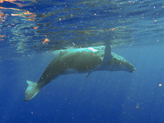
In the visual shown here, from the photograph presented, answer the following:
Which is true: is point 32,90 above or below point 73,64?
below

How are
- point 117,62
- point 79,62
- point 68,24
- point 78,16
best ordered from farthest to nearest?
point 68,24
point 78,16
point 117,62
point 79,62

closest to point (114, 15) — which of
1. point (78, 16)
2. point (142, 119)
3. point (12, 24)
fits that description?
point (78, 16)

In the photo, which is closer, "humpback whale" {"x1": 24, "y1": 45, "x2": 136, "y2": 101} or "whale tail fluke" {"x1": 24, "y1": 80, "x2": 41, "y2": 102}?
"whale tail fluke" {"x1": 24, "y1": 80, "x2": 41, "y2": 102}

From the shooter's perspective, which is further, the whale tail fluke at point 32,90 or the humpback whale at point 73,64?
the humpback whale at point 73,64

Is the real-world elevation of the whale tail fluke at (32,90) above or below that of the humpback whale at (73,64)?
below

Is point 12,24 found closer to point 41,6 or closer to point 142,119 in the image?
point 41,6

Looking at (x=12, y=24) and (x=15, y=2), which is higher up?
(x=15, y=2)

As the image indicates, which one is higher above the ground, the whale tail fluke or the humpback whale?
the humpback whale

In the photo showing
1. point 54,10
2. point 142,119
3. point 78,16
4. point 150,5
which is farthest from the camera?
point 142,119

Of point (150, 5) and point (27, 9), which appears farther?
point (150, 5)

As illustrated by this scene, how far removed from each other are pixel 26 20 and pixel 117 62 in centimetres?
780

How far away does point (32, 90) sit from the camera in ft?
23.2

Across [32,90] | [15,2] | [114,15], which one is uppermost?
[15,2]

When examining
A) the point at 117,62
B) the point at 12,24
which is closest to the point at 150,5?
Answer: the point at 117,62
